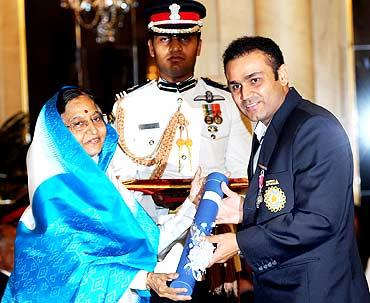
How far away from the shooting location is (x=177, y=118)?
4547 mm

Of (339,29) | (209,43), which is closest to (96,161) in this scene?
(209,43)

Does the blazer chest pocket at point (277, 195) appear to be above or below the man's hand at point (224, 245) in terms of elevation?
above

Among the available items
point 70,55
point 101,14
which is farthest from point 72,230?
point 70,55

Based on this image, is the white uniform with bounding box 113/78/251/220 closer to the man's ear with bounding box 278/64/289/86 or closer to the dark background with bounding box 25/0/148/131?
the man's ear with bounding box 278/64/289/86

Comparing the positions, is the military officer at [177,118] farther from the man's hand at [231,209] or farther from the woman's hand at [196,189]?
the man's hand at [231,209]

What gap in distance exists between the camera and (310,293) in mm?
3047

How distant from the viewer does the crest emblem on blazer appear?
3.04 m

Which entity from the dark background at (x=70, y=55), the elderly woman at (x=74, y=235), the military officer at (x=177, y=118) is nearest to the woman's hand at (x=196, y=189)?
the elderly woman at (x=74, y=235)

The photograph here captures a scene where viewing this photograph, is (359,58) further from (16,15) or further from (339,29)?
(16,15)

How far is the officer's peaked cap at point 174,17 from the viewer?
4.46m

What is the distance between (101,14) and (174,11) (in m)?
5.47

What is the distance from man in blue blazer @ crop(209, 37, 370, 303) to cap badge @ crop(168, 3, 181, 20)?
126cm

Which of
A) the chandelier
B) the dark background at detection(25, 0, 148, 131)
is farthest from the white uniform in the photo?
the dark background at detection(25, 0, 148, 131)

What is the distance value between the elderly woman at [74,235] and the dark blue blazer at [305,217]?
476 millimetres
